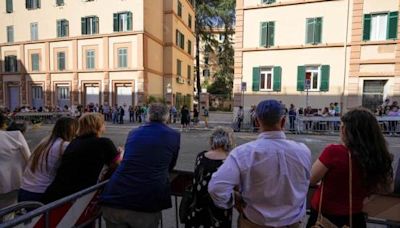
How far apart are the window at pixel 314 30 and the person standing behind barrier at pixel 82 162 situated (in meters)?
19.0

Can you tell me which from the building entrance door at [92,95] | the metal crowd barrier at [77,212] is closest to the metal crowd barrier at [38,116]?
the building entrance door at [92,95]

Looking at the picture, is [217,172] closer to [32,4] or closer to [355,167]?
[355,167]

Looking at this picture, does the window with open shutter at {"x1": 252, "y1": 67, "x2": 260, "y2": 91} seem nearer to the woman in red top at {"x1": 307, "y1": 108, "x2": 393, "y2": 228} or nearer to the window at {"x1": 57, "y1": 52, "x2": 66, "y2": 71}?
the woman in red top at {"x1": 307, "y1": 108, "x2": 393, "y2": 228}

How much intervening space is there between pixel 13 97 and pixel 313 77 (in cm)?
3085

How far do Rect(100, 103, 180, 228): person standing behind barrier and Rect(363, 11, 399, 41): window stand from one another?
64.2 feet

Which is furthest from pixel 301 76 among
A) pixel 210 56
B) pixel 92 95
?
pixel 210 56

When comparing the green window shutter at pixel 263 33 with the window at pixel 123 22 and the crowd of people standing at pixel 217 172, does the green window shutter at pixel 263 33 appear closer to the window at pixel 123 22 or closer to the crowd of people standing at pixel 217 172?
the window at pixel 123 22

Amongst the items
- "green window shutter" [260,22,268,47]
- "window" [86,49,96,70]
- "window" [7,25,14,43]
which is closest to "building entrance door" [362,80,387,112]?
"green window shutter" [260,22,268,47]

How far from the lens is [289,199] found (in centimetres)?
207

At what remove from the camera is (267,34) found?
20.4m

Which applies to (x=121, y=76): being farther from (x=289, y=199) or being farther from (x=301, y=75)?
(x=289, y=199)

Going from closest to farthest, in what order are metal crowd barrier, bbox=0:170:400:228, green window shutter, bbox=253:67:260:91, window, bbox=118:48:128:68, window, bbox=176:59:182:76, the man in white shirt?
1. the man in white shirt
2. metal crowd barrier, bbox=0:170:400:228
3. green window shutter, bbox=253:67:260:91
4. window, bbox=118:48:128:68
5. window, bbox=176:59:182:76

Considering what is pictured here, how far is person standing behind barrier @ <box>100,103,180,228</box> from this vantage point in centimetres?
252

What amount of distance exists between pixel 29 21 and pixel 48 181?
1353 inches
